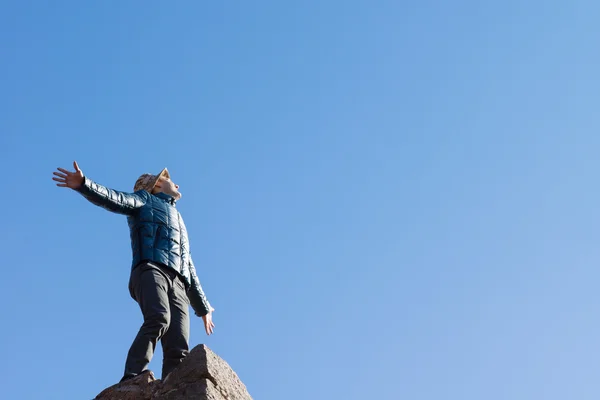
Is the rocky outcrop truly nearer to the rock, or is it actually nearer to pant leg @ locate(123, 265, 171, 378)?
the rock

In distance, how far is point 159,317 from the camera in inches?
226

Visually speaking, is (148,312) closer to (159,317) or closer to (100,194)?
(159,317)

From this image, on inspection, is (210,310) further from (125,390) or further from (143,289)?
(125,390)

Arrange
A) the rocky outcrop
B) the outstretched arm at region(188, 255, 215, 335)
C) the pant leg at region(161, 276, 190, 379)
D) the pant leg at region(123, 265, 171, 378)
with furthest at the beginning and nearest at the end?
1. the outstretched arm at region(188, 255, 215, 335)
2. the pant leg at region(161, 276, 190, 379)
3. the pant leg at region(123, 265, 171, 378)
4. the rocky outcrop

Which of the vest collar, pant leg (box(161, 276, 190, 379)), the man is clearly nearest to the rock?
the man

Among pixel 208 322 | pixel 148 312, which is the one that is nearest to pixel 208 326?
pixel 208 322

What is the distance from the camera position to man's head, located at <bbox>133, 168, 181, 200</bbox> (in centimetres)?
717

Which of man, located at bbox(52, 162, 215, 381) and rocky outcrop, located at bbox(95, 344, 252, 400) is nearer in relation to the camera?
rocky outcrop, located at bbox(95, 344, 252, 400)

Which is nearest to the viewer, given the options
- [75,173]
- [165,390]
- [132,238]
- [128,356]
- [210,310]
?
[165,390]

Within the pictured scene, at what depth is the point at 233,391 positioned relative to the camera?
18.0ft

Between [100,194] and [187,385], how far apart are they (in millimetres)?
1859

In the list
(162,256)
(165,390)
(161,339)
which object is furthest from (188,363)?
(162,256)

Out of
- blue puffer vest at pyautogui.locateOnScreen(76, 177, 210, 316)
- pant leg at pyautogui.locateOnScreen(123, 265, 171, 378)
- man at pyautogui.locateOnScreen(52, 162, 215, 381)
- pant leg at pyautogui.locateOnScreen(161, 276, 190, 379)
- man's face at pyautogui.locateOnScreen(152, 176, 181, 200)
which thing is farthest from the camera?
man's face at pyautogui.locateOnScreen(152, 176, 181, 200)

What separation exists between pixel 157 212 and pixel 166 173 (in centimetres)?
87
